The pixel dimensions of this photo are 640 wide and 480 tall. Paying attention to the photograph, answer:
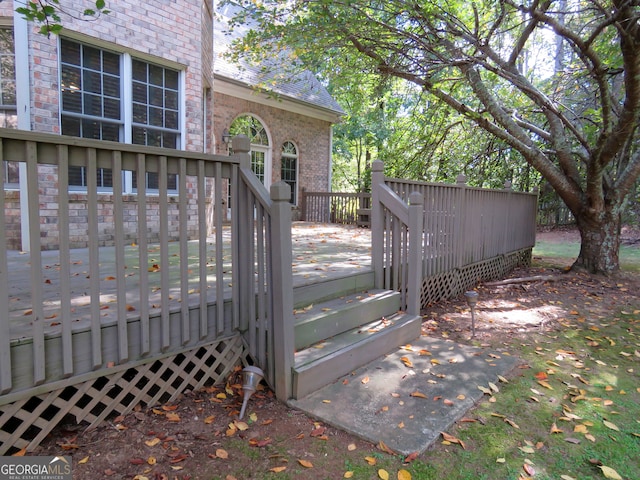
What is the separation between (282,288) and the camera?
2592 mm

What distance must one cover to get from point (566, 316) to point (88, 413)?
17.4 feet

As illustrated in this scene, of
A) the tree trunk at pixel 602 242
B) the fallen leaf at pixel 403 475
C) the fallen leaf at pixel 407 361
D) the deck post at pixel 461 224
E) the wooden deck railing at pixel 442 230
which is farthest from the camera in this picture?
the tree trunk at pixel 602 242

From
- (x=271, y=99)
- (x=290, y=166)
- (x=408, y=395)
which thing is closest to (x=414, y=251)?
(x=408, y=395)

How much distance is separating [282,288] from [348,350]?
2.85 ft

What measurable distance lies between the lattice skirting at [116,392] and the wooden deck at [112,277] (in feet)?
1.09

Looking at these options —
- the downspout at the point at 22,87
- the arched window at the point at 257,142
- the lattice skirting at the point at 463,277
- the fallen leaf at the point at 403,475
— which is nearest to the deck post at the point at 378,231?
the lattice skirting at the point at 463,277

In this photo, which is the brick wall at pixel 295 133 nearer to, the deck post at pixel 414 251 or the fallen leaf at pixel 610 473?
the deck post at pixel 414 251

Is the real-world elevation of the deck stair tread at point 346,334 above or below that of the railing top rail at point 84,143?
below

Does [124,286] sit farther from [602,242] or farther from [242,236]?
[602,242]

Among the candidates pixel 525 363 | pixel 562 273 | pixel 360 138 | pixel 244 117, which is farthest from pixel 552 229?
pixel 525 363

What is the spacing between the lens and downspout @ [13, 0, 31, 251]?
4.97 m

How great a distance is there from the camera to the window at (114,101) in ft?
18.1

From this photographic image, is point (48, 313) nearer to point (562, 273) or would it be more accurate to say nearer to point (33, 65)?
point (33, 65)

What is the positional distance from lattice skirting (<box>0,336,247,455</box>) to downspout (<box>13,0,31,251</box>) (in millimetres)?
3698
